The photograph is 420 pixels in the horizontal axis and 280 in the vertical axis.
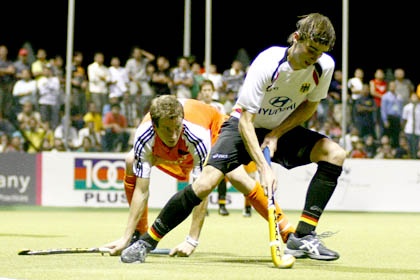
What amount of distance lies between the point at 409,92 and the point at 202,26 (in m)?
12.1

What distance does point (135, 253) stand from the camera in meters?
7.93

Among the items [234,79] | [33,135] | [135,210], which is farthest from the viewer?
[234,79]

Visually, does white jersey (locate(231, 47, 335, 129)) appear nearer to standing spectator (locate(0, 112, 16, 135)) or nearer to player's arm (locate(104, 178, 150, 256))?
player's arm (locate(104, 178, 150, 256))

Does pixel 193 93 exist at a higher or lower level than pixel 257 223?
higher

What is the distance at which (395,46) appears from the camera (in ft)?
100

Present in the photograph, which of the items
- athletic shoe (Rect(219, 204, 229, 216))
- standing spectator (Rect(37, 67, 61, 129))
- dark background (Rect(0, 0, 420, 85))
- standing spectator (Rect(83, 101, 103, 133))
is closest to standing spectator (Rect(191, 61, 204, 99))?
standing spectator (Rect(83, 101, 103, 133))

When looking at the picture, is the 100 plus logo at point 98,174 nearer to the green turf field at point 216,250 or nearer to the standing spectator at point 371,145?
the green turf field at point 216,250

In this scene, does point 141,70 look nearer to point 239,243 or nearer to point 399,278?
point 239,243

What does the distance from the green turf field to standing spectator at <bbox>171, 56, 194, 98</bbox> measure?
301 cm

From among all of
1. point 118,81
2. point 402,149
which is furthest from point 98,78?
point 402,149

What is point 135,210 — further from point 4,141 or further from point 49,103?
point 4,141

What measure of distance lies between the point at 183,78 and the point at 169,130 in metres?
11.2

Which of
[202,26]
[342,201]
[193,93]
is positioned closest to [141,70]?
[193,93]

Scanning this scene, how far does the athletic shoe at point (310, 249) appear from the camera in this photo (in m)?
7.98
